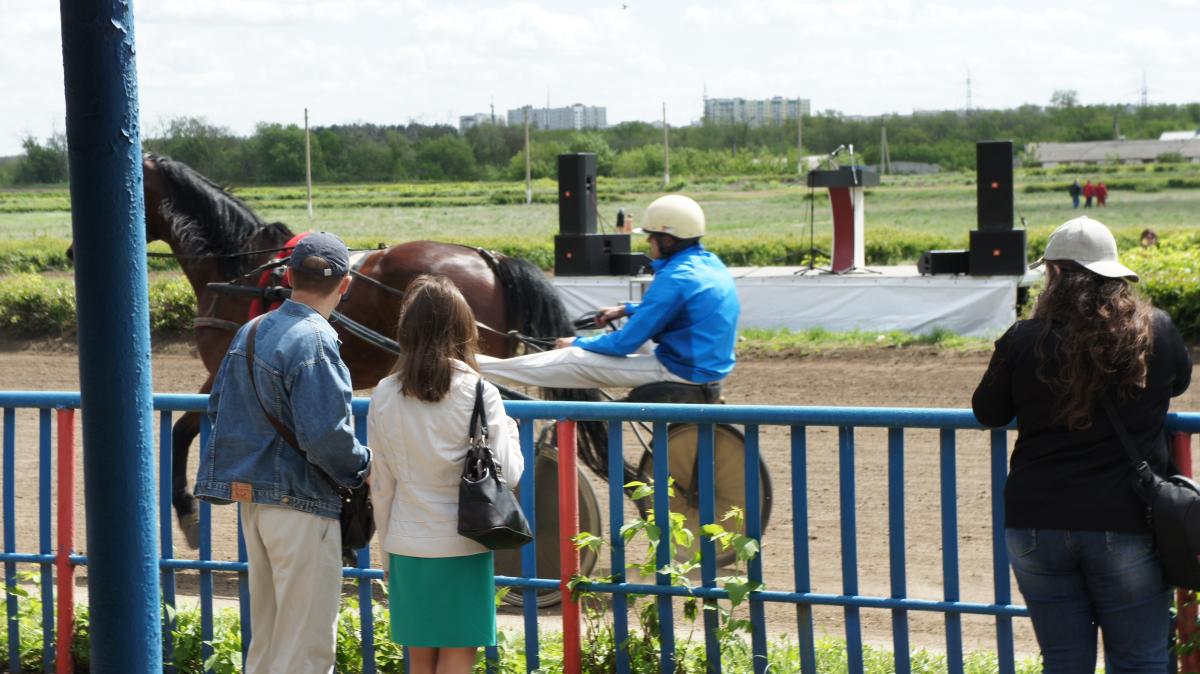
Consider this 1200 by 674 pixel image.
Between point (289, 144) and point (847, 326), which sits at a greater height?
point (289, 144)

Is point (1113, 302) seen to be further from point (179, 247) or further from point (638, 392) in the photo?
point (179, 247)

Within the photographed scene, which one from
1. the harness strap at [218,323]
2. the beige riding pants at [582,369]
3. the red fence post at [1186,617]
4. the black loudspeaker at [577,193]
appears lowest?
the red fence post at [1186,617]

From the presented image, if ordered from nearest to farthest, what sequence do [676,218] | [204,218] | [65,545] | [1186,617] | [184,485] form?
[1186,617] → [65,545] → [676,218] → [184,485] → [204,218]

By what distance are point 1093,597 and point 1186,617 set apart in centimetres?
67

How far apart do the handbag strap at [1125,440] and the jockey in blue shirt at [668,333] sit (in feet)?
9.51

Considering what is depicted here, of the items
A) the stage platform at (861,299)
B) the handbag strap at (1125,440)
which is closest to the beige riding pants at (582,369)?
the handbag strap at (1125,440)

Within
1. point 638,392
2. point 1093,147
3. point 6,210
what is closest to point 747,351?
point 638,392

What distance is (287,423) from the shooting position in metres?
3.91

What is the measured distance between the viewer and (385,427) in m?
3.79

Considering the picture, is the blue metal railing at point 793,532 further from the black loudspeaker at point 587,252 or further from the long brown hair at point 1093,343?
the black loudspeaker at point 587,252

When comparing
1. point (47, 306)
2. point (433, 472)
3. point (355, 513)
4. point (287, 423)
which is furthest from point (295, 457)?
point (47, 306)

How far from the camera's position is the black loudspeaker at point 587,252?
15609 mm

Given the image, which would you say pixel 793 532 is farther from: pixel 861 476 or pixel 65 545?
pixel 861 476

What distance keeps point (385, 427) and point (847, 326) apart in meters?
11.1
